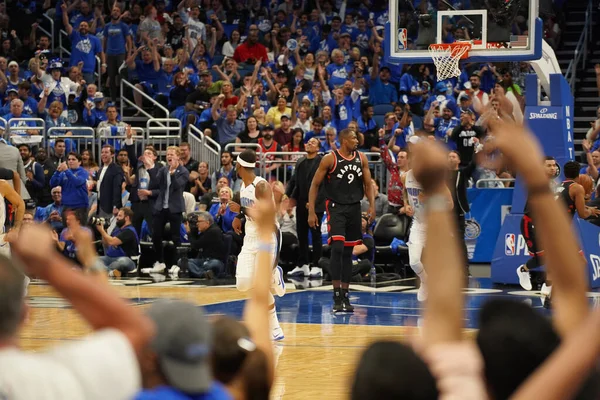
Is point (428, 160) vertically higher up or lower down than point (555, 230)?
higher up

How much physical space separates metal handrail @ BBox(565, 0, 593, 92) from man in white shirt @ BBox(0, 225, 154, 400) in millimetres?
24315

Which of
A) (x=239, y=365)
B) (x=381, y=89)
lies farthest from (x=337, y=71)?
(x=239, y=365)

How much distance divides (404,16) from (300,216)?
391cm

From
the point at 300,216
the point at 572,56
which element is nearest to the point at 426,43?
the point at 300,216

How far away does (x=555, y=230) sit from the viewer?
3.48 meters

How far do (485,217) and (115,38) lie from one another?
1127 centimetres

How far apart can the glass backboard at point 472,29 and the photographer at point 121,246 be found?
608cm

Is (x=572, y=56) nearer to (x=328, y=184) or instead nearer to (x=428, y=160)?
(x=328, y=184)

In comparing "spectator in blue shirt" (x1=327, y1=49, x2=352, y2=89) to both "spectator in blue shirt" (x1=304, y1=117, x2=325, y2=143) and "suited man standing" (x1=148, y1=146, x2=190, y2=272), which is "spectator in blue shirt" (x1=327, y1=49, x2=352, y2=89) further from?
"suited man standing" (x1=148, y1=146, x2=190, y2=272)

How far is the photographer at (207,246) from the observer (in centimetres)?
1969

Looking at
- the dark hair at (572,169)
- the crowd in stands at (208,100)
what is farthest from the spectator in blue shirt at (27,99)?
the dark hair at (572,169)

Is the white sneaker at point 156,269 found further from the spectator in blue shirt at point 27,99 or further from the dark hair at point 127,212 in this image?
the spectator in blue shirt at point 27,99

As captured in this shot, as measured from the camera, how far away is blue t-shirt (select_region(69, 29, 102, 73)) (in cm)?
2683

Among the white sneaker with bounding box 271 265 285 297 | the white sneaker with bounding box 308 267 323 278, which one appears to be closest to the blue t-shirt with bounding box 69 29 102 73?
the white sneaker with bounding box 308 267 323 278
